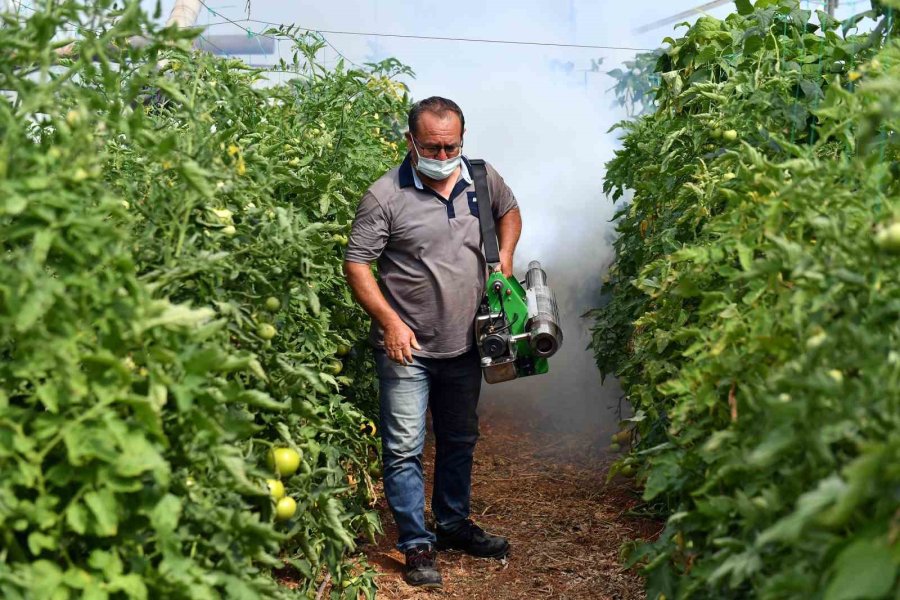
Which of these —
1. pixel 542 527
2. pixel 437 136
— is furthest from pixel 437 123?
pixel 542 527

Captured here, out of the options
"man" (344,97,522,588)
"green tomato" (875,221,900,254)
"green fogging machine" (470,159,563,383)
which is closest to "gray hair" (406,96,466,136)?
"man" (344,97,522,588)

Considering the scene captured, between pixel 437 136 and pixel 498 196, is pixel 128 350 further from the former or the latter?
pixel 498 196

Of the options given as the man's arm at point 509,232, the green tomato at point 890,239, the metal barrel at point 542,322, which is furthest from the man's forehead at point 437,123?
the green tomato at point 890,239

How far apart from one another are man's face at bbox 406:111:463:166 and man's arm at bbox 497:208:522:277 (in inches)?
17.5

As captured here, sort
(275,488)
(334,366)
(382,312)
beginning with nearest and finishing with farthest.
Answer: (275,488) < (334,366) < (382,312)

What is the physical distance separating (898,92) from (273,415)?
5.39 feet

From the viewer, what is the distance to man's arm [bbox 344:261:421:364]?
3.61m

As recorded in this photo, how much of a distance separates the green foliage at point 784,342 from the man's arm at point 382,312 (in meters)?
0.79

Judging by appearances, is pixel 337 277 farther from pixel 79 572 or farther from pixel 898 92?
pixel 898 92

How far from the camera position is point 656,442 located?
3.43 meters

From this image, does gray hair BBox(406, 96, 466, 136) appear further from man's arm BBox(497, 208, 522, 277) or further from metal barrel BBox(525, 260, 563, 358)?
metal barrel BBox(525, 260, 563, 358)

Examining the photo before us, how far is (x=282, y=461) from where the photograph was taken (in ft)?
8.65

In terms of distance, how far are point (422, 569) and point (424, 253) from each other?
1099mm

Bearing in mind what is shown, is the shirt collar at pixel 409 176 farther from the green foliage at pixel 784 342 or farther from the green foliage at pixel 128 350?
the green foliage at pixel 128 350
